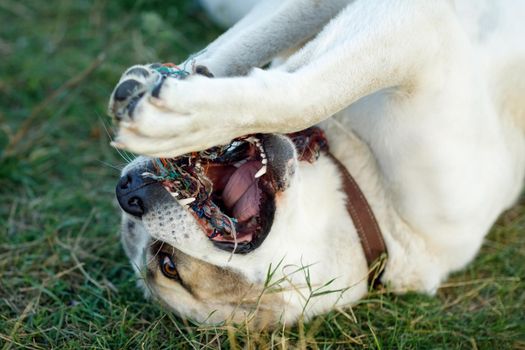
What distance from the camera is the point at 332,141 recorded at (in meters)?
3.18

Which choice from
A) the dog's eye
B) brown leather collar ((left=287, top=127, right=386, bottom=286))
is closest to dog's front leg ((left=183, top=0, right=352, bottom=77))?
brown leather collar ((left=287, top=127, right=386, bottom=286))

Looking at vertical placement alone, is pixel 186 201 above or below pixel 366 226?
above

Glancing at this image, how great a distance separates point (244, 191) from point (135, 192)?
42 centimetres

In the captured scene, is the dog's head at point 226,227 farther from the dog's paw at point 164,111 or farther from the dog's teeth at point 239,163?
the dog's paw at point 164,111

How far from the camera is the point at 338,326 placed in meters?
2.92

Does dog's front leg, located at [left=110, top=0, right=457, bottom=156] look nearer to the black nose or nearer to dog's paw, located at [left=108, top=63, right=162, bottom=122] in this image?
dog's paw, located at [left=108, top=63, right=162, bottom=122]

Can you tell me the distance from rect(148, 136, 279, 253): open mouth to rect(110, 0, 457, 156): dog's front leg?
10.4 inches

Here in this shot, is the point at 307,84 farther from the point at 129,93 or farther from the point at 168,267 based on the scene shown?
the point at 168,267

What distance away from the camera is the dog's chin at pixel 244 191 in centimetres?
263

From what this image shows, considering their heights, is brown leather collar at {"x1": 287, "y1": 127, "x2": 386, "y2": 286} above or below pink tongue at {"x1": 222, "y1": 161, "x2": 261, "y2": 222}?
below

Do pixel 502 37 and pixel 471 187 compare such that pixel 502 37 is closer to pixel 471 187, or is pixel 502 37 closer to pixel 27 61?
pixel 471 187

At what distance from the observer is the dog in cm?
231

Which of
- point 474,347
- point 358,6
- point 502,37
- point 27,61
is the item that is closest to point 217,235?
point 358,6

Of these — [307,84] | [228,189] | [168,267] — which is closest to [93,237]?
[168,267]
